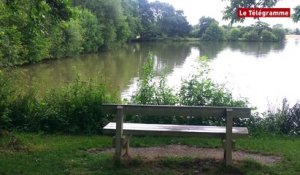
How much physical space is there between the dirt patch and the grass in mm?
178

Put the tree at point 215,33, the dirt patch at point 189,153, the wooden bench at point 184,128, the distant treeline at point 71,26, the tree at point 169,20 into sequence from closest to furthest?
1. the wooden bench at point 184,128
2. the dirt patch at point 189,153
3. the distant treeline at point 71,26
4. the tree at point 215,33
5. the tree at point 169,20

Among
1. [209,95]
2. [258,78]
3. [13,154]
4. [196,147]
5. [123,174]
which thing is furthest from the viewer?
[258,78]

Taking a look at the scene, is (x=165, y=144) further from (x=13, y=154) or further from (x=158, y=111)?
(x=13, y=154)

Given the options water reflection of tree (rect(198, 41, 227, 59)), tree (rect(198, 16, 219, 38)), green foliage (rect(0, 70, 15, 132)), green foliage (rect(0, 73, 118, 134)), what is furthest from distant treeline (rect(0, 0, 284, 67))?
water reflection of tree (rect(198, 41, 227, 59))

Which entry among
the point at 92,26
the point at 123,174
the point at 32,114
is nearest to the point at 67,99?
the point at 32,114

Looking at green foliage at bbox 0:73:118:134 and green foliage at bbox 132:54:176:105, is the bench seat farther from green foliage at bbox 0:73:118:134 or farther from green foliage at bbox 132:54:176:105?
green foliage at bbox 132:54:176:105

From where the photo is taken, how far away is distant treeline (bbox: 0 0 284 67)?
7.06m

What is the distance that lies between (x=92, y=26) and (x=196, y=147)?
51488 millimetres

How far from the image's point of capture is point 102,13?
203 ft

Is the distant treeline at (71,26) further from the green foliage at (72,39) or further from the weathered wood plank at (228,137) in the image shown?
the weathered wood plank at (228,137)

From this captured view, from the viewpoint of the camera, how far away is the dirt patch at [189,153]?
593 cm

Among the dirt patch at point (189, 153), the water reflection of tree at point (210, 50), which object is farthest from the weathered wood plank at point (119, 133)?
the water reflection of tree at point (210, 50)

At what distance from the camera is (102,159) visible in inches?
222

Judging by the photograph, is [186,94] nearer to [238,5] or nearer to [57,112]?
[238,5]
